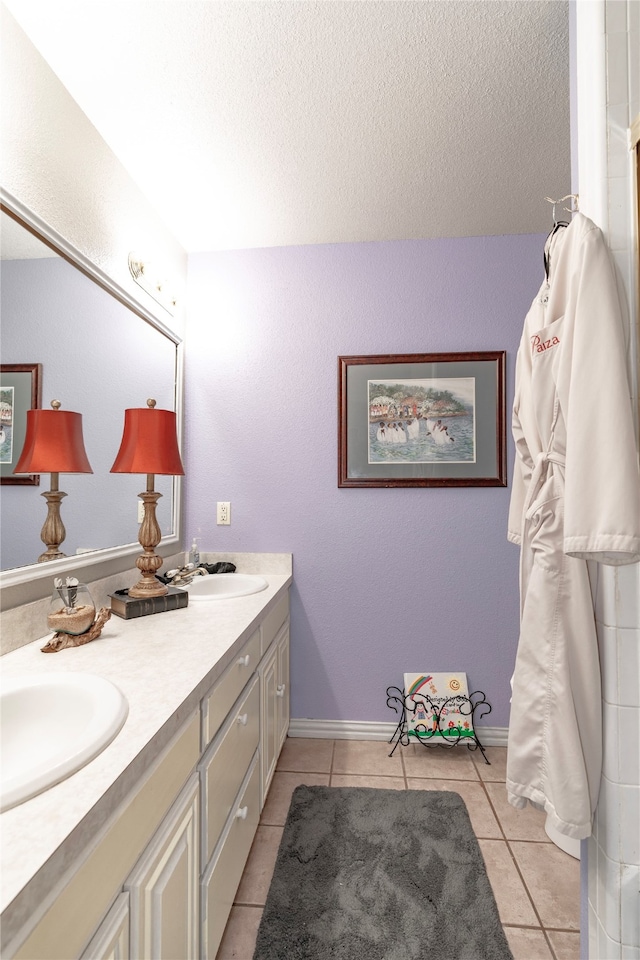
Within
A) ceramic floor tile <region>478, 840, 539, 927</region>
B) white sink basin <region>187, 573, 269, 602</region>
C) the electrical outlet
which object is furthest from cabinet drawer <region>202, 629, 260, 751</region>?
ceramic floor tile <region>478, 840, 539, 927</region>

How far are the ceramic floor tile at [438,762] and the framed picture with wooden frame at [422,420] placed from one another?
49.1 inches

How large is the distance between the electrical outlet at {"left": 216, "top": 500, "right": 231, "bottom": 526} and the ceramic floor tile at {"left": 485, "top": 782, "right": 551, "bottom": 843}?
165 centimetres

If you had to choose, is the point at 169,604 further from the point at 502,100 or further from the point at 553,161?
the point at 553,161

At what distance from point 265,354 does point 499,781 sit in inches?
86.6

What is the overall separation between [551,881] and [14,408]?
2.13m

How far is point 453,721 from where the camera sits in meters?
2.31

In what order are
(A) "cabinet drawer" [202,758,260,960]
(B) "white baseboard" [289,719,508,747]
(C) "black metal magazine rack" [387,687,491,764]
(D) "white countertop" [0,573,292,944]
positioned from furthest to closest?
(B) "white baseboard" [289,719,508,747] < (C) "black metal magazine rack" [387,687,491,764] < (A) "cabinet drawer" [202,758,260,960] < (D) "white countertop" [0,573,292,944]

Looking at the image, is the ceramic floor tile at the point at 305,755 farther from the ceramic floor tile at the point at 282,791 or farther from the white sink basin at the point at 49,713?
the white sink basin at the point at 49,713

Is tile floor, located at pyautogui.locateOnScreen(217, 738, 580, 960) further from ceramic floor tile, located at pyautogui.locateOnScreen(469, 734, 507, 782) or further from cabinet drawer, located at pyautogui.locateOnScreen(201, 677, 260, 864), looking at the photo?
cabinet drawer, located at pyautogui.locateOnScreen(201, 677, 260, 864)

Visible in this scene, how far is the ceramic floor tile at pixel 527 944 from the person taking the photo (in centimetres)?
131

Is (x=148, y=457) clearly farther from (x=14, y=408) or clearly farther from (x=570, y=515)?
(x=570, y=515)

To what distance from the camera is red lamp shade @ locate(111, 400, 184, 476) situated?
5.48 ft

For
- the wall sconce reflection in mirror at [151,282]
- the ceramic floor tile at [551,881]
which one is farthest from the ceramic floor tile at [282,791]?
the wall sconce reflection in mirror at [151,282]

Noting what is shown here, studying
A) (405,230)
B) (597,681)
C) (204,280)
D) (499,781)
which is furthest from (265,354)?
(499,781)
